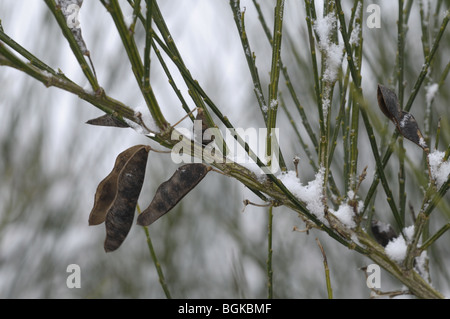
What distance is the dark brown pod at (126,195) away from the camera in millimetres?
739

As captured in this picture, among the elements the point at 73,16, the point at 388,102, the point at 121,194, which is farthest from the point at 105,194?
the point at 388,102

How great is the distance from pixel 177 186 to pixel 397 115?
1.30 ft

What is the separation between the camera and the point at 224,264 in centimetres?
298

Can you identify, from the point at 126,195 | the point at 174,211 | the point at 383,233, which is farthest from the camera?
the point at 174,211

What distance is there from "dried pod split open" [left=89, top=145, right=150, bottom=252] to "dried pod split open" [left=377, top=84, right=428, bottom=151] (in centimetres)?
40

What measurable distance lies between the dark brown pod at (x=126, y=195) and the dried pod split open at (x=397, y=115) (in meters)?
0.40

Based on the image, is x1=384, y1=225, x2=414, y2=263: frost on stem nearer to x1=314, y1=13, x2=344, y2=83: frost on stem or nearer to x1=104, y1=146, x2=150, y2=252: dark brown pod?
x1=314, y1=13, x2=344, y2=83: frost on stem

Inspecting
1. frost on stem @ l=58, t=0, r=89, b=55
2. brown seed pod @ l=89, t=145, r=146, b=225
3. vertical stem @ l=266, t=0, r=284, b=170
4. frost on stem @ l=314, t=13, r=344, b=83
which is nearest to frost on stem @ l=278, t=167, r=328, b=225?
vertical stem @ l=266, t=0, r=284, b=170

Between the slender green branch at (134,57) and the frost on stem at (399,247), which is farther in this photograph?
the frost on stem at (399,247)

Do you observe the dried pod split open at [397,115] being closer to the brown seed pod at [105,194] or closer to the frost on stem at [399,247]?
the frost on stem at [399,247]

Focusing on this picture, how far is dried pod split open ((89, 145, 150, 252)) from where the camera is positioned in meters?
0.74

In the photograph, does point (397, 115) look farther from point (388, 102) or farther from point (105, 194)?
point (105, 194)

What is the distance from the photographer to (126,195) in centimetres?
75

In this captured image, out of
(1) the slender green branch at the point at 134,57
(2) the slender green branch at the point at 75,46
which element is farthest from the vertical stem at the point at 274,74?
(2) the slender green branch at the point at 75,46
